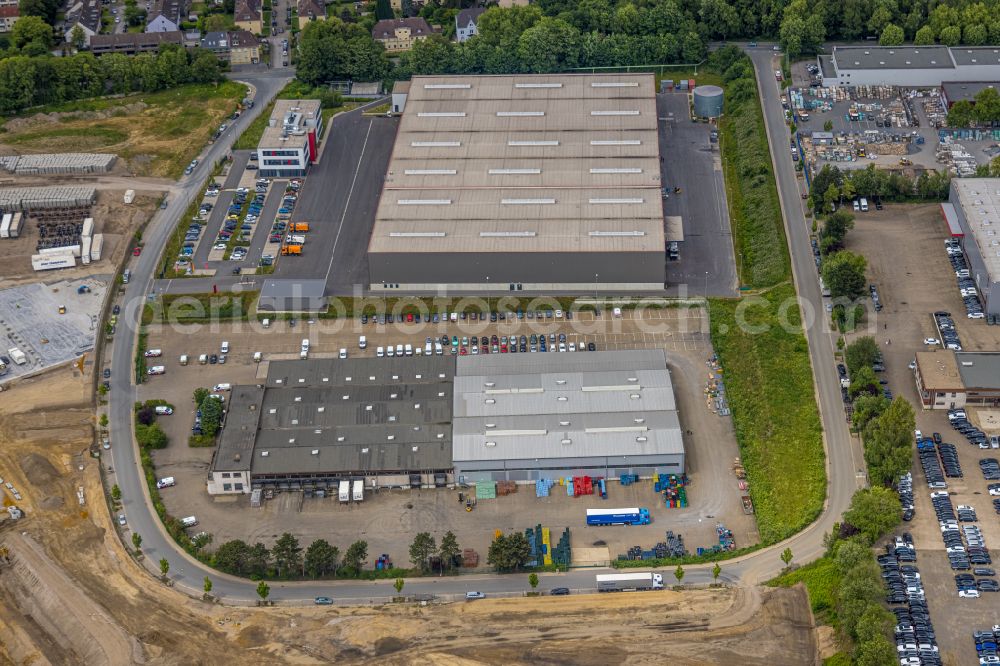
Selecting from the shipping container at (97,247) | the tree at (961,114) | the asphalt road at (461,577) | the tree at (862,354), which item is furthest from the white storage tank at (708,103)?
the shipping container at (97,247)

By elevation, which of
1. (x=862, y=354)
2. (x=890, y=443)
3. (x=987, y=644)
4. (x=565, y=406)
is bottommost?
(x=987, y=644)

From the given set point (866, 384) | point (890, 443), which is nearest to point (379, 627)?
point (890, 443)

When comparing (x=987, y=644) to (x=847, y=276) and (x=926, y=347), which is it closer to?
(x=926, y=347)

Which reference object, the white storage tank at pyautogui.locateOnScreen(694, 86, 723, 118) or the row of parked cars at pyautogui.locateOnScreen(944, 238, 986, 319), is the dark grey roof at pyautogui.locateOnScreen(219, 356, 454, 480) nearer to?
the row of parked cars at pyautogui.locateOnScreen(944, 238, 986, 319)

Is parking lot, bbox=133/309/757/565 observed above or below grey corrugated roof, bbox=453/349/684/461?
below

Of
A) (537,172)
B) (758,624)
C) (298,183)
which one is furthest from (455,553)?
(298,183)

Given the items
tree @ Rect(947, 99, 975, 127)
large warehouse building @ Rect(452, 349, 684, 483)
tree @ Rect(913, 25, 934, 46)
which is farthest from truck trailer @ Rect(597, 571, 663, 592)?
tree @ Rect(913, 25, 934, 46)

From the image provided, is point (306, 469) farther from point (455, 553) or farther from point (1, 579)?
point (1, 579)
